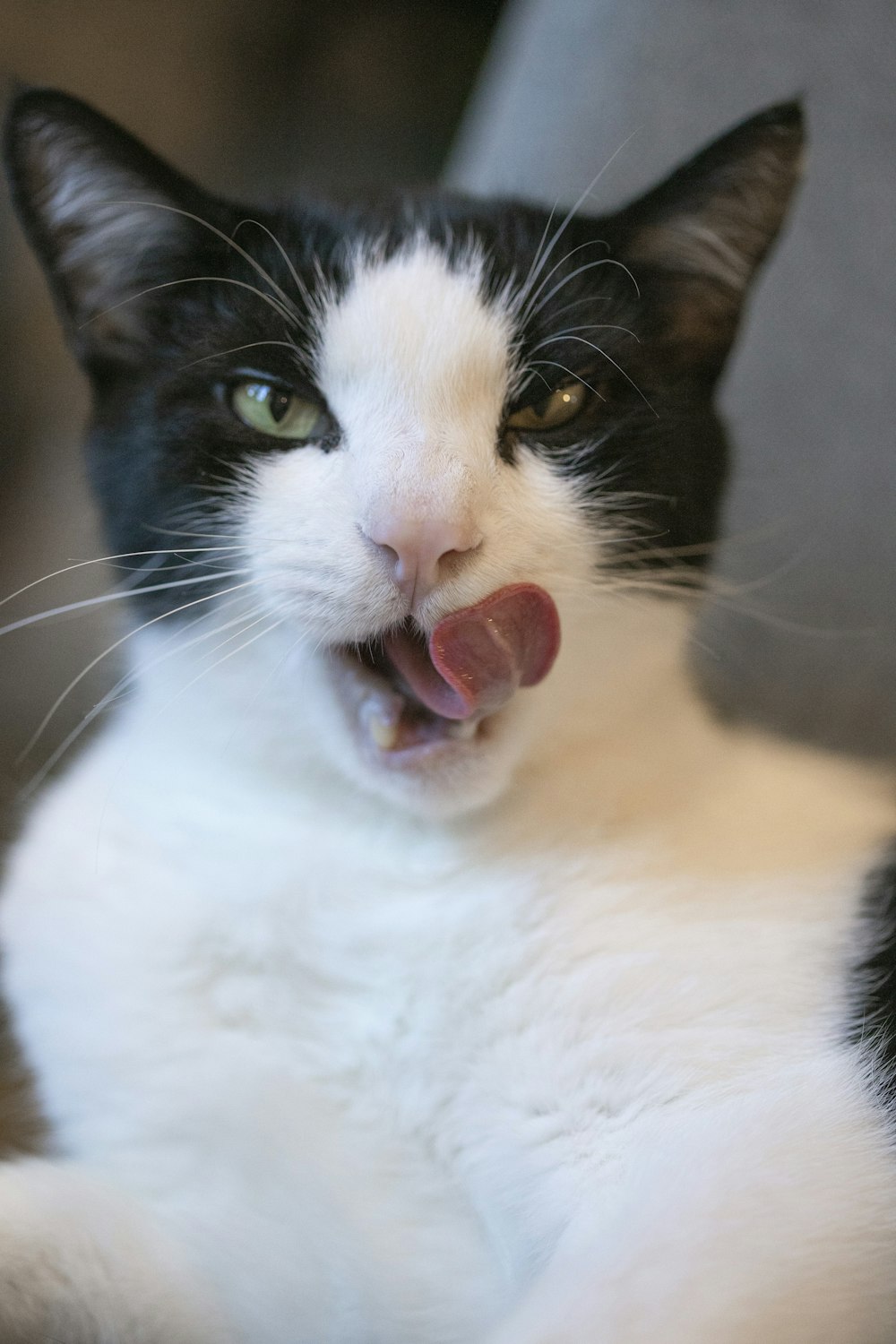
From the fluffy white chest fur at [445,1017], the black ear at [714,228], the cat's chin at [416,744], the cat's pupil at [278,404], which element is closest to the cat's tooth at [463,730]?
the cat's chin at [416,744]

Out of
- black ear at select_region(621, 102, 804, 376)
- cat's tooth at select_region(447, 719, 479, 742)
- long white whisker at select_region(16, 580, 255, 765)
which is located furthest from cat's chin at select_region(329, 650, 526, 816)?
black ear at select_region(621, 102, 804, 376)

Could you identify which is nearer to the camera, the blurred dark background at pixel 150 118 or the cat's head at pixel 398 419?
the cat's head at pixel 398 419

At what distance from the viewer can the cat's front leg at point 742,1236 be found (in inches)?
21.0

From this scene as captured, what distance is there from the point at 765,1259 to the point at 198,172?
2.67 feet

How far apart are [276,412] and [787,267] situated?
504 millimetres

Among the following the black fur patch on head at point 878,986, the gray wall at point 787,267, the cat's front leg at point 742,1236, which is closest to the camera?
the cat's front leg at point 742,1236

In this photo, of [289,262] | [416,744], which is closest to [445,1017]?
[416,744]

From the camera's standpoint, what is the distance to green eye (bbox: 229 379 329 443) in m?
0.66

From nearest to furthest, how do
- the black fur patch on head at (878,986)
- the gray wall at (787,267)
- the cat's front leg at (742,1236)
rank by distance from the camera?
the cat's front leg at (742,1236), the black fur patch on head at (878,986), the gray wall at (787,267)

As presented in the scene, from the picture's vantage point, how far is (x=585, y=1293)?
55 centimetres

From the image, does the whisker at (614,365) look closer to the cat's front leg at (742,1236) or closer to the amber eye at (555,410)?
the amber eye at (555,410)

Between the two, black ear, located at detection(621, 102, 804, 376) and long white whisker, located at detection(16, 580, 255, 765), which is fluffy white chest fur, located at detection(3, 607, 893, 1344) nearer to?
long white whisker, located at detection(16, 580, 255, 765)

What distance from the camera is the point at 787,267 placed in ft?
2.95

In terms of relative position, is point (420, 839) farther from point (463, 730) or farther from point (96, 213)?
point (96, 213)
